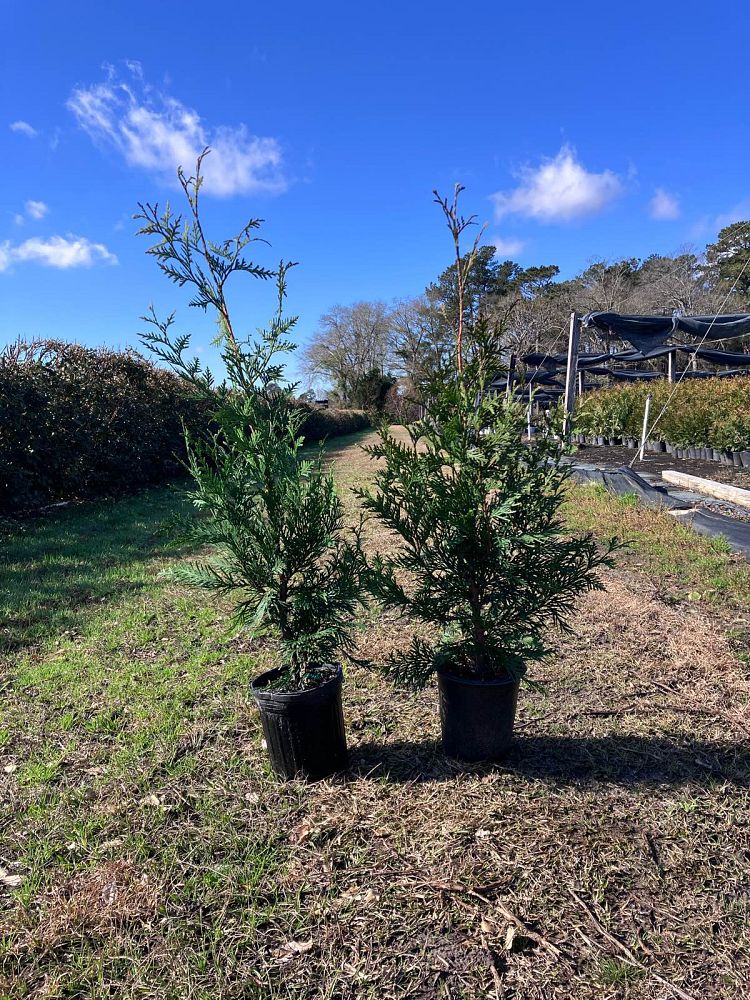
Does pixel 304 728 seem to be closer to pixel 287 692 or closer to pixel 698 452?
pixel 287 692

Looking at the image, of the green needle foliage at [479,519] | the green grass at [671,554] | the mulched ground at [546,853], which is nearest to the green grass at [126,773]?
the mulched ground at [546,853]

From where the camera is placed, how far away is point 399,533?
97.7 inches

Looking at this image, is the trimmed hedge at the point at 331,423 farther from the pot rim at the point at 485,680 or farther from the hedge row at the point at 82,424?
the pot rim at the point at 485,680

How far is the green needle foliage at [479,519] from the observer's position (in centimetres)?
231

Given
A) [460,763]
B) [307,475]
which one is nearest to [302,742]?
[460,763]

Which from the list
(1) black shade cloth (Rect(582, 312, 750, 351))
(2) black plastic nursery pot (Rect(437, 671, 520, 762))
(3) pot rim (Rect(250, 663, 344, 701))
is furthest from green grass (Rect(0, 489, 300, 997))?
(1) black shade cloth (Rect(582, 312, 750, 351))

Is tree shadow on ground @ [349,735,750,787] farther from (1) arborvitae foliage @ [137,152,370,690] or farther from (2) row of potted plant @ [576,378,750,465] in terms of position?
(2) row of potted plant @ [576,378,750,465]

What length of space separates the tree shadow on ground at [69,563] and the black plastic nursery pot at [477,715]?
150cm

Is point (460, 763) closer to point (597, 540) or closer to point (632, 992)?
point (632, 992)

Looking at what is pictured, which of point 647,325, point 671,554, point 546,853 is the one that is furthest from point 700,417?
point 546,853

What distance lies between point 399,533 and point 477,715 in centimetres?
89

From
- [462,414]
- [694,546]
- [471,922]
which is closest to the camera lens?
[471,922]

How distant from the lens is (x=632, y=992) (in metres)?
1.60

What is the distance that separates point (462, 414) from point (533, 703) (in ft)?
5.88
